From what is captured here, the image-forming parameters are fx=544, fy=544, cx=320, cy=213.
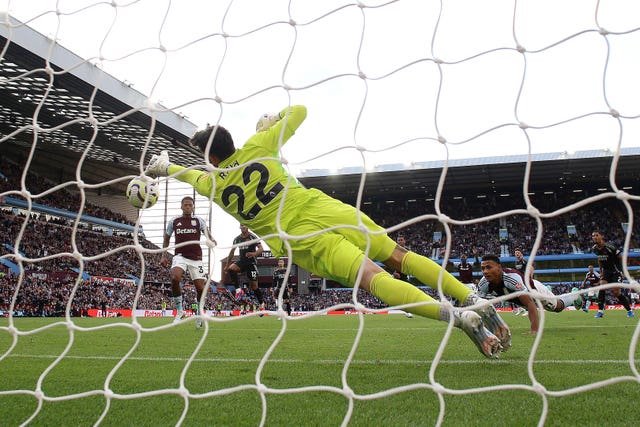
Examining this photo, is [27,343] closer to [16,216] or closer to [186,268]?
[186,268]

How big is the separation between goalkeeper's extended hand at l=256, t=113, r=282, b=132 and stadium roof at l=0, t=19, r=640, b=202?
47.2ft

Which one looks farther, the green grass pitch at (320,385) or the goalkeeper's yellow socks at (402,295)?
the goalkeeper's yellow socks at (402,295)

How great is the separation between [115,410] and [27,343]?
4.09m

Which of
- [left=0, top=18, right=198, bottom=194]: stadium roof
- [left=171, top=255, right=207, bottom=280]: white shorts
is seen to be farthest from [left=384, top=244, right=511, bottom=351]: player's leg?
[left=0, top=18, right=198, bottom=194]: stadium roof

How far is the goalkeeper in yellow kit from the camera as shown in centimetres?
328

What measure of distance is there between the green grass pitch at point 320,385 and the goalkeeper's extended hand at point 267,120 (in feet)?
4.27

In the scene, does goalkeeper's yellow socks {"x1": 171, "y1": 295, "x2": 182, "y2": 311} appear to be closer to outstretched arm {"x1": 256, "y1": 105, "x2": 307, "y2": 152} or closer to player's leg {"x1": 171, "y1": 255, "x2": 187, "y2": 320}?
player's leg {"x1": 171, "y1": 255, "x2": 187, "y2": 320}

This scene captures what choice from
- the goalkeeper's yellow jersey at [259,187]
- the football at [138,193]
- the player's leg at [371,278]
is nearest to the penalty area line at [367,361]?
the player's leg at [371,278]

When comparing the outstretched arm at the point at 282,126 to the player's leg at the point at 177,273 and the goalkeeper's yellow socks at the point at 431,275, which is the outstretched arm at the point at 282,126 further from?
the player's leg at the point at 177,273

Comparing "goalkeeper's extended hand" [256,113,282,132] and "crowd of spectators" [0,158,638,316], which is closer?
"goalkeeper's extended hand" [256,113,282,132]

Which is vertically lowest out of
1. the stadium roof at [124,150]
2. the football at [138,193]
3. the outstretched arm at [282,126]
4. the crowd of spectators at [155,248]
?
the crowd of spectators at [155,248]

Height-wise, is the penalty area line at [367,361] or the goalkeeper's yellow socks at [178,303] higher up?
the penalty area line at [367,361]

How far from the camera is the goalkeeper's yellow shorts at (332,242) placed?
128 inches

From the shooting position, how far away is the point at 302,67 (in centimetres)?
341
